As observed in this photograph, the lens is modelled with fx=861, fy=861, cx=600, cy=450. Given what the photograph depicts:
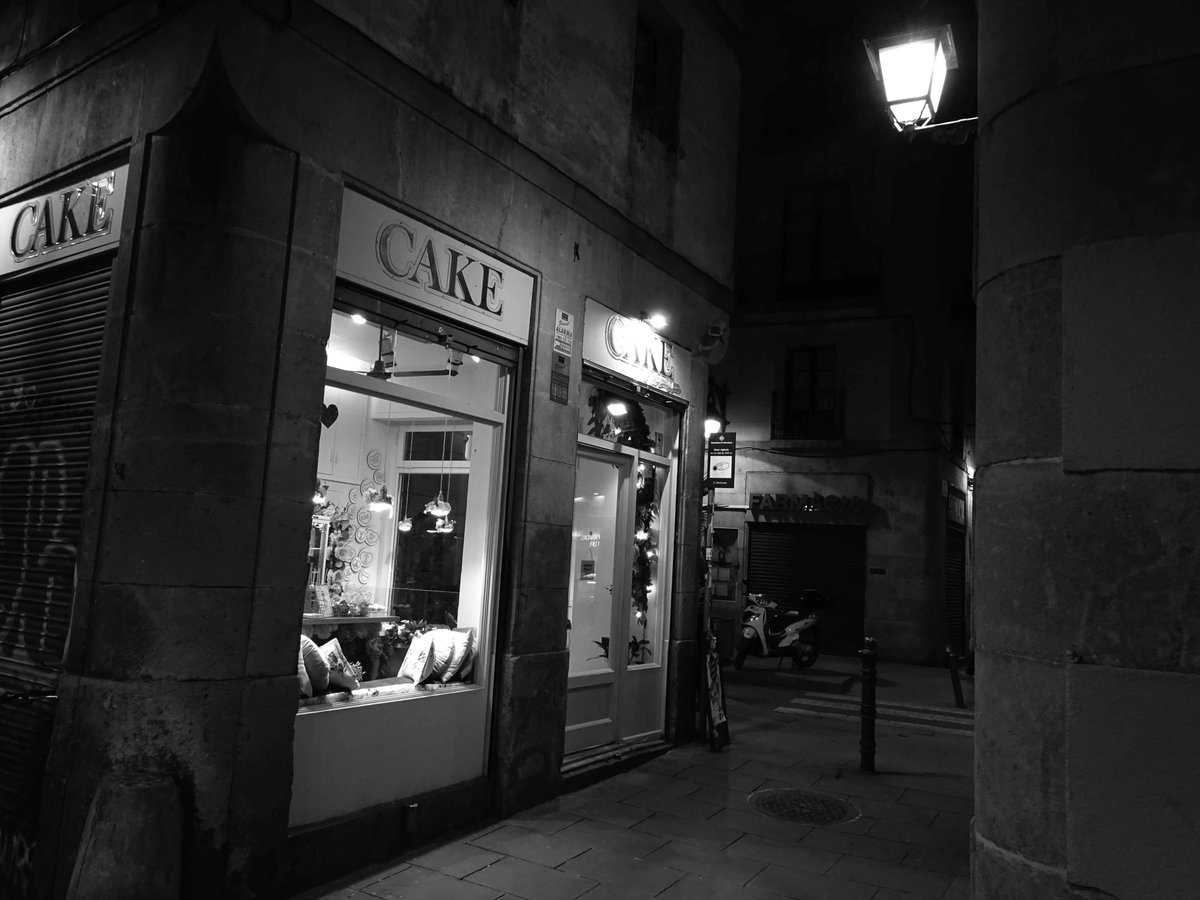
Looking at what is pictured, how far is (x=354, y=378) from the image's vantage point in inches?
227

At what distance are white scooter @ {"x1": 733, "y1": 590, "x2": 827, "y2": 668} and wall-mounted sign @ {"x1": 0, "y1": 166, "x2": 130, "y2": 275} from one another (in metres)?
13.6

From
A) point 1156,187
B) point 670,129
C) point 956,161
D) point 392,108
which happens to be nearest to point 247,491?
point 392,108

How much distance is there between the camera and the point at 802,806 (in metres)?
→ 7.45

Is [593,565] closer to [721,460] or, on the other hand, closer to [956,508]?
[721,460]

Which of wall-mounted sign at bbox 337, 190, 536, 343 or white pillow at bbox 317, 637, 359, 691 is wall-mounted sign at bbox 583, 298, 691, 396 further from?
white pillow at bbox 317, 637, 359, 691

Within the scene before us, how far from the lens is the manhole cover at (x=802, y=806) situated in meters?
7.15

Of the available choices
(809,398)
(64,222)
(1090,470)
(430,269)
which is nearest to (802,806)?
(1090,470)

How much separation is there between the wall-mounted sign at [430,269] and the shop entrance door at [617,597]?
193cm

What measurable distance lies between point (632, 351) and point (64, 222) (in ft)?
16.0

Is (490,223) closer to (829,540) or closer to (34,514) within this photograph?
(34,514)

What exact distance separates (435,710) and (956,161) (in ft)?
69.0

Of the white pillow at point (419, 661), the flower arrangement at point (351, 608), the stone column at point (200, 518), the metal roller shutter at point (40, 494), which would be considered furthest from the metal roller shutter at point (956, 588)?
the metal roller shutter at point (40, 494)

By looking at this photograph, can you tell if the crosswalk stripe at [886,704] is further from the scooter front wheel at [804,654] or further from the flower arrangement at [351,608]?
the flower arrangement at [351,608]

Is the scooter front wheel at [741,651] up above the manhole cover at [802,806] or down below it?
above
